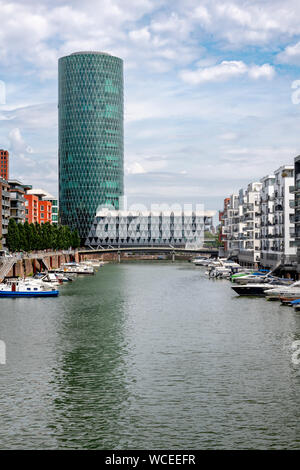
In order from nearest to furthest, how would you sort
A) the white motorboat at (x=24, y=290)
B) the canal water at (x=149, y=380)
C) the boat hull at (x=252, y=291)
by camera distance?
the canal water at (x=149, y=380) → the white motorboat at (x=24, y=290) → the boat hull at (x=252, y=291)

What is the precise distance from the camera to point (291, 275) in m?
143

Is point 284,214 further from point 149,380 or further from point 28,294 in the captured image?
point 149,380

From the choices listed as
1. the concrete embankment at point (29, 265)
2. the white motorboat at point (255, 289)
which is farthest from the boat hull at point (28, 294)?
the white motorboat at point (255, 289)

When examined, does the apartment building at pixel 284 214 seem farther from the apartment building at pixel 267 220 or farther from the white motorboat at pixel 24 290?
the white motorboat at pixel 24 290

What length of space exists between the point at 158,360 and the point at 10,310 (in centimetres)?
4267

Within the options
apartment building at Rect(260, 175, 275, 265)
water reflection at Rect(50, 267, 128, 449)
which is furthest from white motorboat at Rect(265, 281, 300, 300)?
apartment building at Rect(260, 175, 275, 265)

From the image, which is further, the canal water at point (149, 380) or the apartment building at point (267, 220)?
the apartment building at point (267, 220)

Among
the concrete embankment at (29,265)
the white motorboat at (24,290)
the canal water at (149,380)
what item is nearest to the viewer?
the canal water at (149,380)

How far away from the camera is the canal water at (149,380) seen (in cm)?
3797

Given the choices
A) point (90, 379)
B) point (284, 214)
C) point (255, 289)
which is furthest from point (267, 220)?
point (90, 379)

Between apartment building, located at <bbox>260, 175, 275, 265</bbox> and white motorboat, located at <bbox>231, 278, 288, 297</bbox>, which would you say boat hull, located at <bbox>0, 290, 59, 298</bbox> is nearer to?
white motorboat, located at <bbox>231, 278, 288, 297</bbox>

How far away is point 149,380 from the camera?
5031cm
